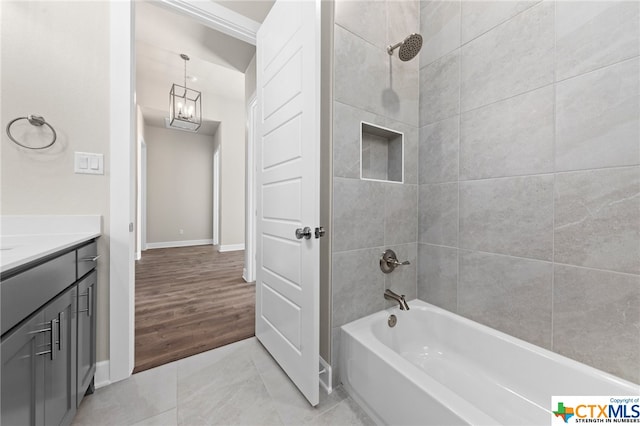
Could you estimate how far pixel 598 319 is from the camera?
1051mm

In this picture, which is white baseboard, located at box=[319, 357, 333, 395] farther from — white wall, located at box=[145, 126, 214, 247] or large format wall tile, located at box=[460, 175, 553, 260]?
white wall, located at box=[145, 126, 214, 247]

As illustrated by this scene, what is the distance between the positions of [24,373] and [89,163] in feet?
3.41

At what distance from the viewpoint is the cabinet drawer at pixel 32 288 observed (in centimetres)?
63

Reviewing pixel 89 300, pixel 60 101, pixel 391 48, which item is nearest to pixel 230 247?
pixel 89 300

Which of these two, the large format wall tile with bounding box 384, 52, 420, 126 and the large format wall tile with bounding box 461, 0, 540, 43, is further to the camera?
the large format wall tile with bounding box 384, 52, 420, 126

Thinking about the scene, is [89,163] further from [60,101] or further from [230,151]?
[230,151]

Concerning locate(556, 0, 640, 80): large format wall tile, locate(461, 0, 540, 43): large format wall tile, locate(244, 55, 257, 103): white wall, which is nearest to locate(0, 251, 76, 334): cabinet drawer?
locate(556, 0, 640, 80): large format wall tile

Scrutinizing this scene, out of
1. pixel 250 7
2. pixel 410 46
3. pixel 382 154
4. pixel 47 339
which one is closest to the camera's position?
pixel 47 339

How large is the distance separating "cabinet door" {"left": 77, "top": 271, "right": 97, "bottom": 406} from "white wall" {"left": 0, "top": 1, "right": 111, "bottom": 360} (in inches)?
3.1

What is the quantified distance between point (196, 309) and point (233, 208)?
308 cm

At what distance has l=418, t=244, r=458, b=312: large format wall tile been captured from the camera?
1.59 m

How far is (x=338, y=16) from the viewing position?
136 cm

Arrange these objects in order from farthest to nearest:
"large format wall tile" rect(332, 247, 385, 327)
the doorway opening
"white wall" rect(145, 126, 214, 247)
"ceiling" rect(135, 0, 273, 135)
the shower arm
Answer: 1. "white wall" rect(145, 126, 214, 247)
2. "ceiling" rect(135, 0, 273, 135)
3. the doorway opening
4. the shower arm
5. "large format wall tile" rect(332, 247, 385, 327)

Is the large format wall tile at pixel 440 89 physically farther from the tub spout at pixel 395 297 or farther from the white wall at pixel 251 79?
the white wall at pixel 251 79
